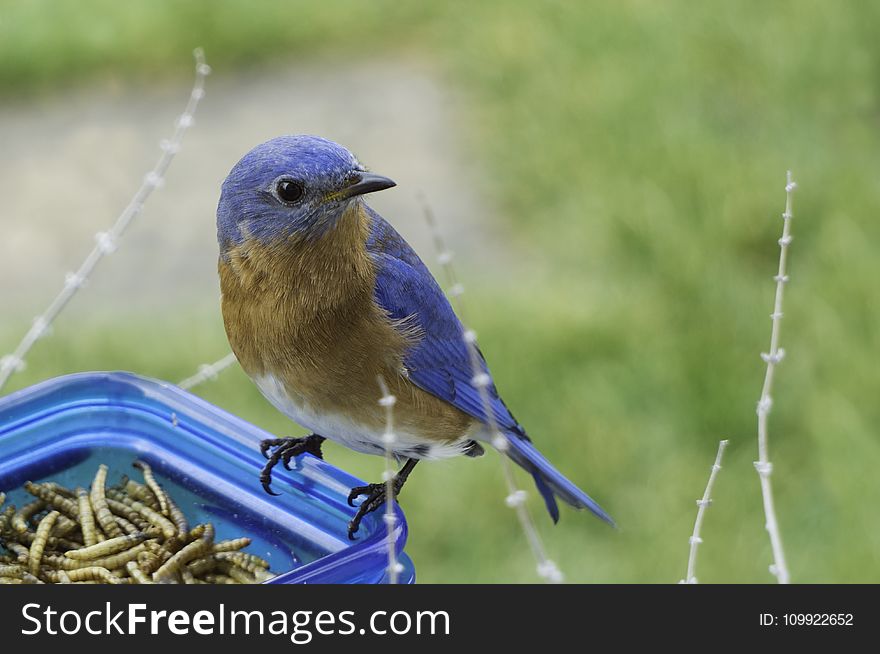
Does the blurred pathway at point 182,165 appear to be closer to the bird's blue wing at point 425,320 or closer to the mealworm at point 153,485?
the bird's blue wing at point 425,320

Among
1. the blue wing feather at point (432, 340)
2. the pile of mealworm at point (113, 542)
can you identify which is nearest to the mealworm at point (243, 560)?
the pile of mealworm at point (113, 542)

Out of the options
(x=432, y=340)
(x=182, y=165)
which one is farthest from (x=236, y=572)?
(x=182, y=165)

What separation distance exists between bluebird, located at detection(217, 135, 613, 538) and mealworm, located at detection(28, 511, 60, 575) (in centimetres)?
40

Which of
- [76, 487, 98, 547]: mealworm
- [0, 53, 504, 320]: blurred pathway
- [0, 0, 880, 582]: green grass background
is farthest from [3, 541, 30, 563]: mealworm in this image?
[0, 53, 504, 320]: blurred pathway

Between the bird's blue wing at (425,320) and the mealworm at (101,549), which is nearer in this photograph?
the mealworm at (101,549)

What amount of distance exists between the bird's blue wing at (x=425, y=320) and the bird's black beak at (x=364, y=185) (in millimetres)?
244

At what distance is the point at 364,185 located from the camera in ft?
7.52

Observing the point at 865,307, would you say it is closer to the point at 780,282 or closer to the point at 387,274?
the point at 387,274

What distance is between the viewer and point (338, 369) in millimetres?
2465

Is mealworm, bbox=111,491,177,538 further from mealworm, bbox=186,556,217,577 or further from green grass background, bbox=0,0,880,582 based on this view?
green grass background, bbox=0,0,880,582

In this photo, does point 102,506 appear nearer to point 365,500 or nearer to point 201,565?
point 201,565

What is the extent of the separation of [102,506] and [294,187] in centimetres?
68

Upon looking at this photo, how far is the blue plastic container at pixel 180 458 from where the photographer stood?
229 cm

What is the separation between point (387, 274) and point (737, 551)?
206 cm
